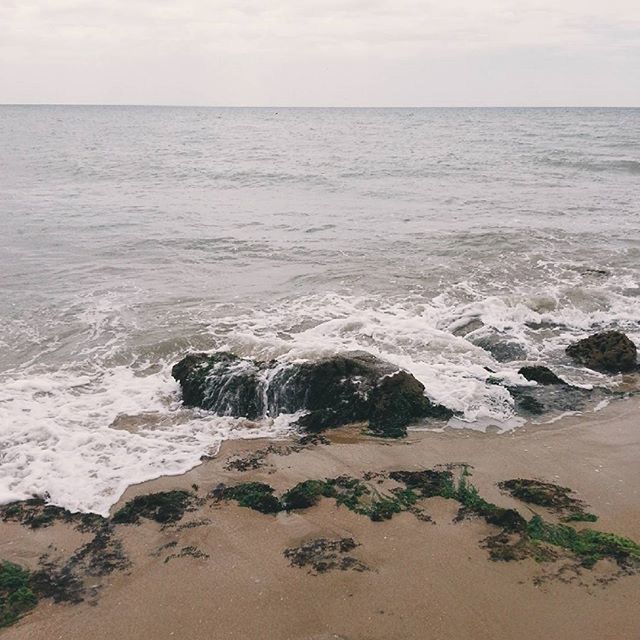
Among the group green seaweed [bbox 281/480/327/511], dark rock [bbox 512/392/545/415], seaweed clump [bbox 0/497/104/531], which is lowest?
seaweed clump [bbox 0/497/104/531]

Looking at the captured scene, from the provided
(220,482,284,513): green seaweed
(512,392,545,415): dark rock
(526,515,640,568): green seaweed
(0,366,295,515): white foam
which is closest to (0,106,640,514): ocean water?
(0,366,295,515): white foam

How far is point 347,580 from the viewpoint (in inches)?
198

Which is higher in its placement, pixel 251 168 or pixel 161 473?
pixel 251 168

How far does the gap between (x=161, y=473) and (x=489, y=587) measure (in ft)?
12.4

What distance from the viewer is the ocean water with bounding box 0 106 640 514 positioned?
25.5 feet

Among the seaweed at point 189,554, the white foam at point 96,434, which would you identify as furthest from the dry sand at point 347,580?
the white foam at point 96,434

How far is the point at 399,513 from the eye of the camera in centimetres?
592

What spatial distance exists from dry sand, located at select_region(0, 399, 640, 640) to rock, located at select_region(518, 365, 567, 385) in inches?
83.3

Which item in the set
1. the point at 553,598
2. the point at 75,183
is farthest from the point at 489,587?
the point at 75,183

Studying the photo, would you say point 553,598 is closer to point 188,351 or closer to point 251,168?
point 188,351

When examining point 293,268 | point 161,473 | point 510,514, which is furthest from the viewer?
point 293,268

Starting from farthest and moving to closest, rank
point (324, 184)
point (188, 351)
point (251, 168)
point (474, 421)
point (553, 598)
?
1. point (251, 168)
2. point (324, 184)
3. point (188, 351)
4. point (474, 421)
5. point (553, 598)

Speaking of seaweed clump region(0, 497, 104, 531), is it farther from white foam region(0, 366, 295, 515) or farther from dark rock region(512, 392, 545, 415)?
dark rock region(512, 392, 545, 415)

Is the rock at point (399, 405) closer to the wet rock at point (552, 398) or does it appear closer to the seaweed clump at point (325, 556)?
the wet rock at point (552, 398)
